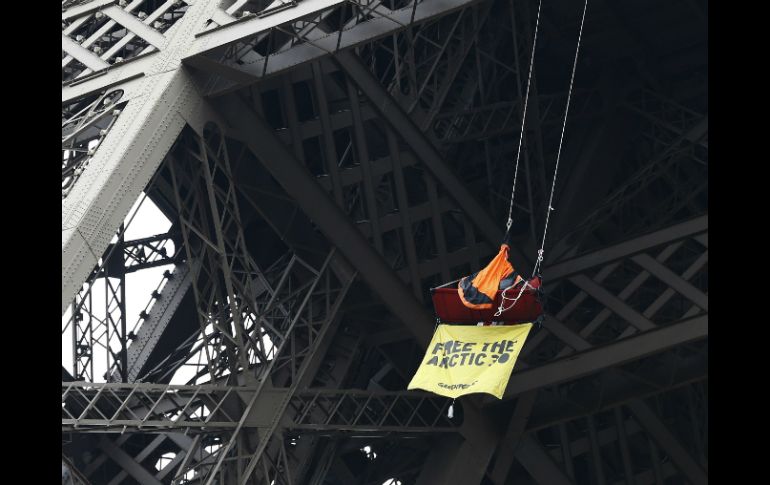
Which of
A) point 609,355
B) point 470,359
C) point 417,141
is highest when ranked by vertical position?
point 417,141

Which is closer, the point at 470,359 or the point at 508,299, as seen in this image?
the point at 508,299

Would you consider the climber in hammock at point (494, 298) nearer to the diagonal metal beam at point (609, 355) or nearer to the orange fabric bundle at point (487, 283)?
the orange fabric bundle at point (487, 283)

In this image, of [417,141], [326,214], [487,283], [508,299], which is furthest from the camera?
[417,141]

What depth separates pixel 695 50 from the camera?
27.9 metres

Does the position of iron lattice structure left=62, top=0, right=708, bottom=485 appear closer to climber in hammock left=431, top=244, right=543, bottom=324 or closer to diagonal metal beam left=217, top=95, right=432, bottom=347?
diagonal metal beam left=217, top=95, right=432, bottom=347

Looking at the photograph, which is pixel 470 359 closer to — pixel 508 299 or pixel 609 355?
pixel 508 299

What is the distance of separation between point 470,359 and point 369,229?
11.3ft

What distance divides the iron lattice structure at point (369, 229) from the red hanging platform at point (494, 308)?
94.4 inches

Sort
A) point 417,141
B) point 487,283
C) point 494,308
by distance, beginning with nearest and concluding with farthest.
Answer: point 487,283 < point 494,308 < point 417,141

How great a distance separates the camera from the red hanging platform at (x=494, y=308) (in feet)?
62.0

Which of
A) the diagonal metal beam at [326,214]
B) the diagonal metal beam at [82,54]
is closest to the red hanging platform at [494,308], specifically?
the diagonal metal beam at [326,214]

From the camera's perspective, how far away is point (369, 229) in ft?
72.5

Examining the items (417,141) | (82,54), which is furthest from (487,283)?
(82,54)

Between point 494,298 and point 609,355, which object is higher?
point 609,355
